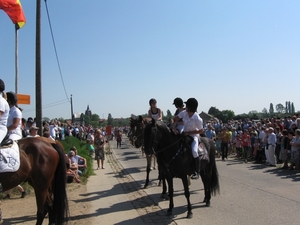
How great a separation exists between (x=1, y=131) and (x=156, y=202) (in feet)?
14.9

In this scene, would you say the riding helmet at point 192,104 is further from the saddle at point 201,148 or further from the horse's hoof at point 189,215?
the horse's hoof at point 189,215

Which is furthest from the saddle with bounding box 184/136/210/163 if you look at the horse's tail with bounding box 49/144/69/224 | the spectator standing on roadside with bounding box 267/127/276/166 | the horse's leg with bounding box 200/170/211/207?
the spectator standing on roadside with bounding box 267/127/276/166

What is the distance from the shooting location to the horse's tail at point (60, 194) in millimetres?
5613

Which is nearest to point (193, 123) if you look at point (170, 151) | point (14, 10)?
point (170, 151)

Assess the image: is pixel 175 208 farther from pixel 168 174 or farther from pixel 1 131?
pixel 1 131

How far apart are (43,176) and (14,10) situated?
996 cm

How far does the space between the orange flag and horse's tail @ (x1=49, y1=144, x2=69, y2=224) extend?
9219 mm

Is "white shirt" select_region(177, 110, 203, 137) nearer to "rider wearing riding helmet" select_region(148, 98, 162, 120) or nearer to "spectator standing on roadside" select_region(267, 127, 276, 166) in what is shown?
"rider wearing riding helmet" select_region(148, 98, 162, 120)

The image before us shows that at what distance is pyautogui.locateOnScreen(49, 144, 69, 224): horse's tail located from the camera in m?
5.61

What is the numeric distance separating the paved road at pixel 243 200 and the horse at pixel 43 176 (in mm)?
2067

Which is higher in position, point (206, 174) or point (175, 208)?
point (206, 174)

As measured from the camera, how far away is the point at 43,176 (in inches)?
210

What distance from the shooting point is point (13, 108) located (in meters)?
5.29

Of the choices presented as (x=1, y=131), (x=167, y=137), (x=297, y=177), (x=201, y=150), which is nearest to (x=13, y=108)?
(x=1, y=131)
